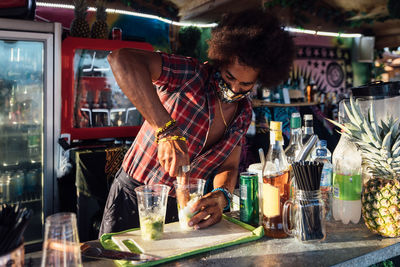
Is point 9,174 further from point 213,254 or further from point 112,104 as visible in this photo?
point 213,254

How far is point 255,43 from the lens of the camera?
1.53m

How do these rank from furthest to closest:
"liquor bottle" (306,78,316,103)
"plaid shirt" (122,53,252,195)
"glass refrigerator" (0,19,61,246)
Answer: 1. "liquor bottle" (306,78,316,103)
2. "glass refrigerator" (0,19,61,246)
3. "plaid shirt" (122,53,252,195)

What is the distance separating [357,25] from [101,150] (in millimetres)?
5511

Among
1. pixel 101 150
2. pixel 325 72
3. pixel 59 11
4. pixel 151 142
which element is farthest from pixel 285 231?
pixel 325 72

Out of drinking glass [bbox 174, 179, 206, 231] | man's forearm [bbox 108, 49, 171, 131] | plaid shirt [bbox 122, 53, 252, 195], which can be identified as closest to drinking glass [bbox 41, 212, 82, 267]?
drinking glass [bbox 174, 179, 206, 231]

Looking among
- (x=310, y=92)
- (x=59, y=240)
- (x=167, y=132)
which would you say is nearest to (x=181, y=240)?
(x=167, y=132)

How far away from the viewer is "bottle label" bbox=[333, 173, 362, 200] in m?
1.35

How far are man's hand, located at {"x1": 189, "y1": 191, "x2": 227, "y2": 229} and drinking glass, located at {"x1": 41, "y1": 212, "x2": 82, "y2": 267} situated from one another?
58 cm

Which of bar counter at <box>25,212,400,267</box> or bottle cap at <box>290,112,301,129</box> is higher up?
bottle cap at <box>290,112,301,129</box>

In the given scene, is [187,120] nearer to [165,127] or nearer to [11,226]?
[165,127]

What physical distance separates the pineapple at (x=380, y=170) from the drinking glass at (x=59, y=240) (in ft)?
3.40

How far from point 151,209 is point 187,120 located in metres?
0.60

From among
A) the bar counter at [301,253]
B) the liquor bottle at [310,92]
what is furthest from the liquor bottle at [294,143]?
the liquor bottle at [310,92]

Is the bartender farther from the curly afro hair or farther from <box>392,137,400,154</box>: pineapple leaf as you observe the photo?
<box>392,137,400,154</box>: pineapple leaf
